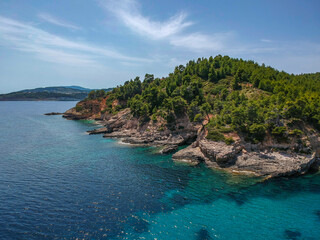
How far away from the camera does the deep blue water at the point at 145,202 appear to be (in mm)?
25562

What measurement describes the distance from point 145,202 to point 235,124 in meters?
31.4

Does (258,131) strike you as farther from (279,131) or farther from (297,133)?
(297,133)

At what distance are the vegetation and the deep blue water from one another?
13680 millimetres

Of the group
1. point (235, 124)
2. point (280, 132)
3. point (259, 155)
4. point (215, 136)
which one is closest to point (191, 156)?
point (215, 136)

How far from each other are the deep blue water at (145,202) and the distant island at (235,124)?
4.68 m

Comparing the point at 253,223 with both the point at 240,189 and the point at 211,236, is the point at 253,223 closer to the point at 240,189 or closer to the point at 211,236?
the point at 211,236

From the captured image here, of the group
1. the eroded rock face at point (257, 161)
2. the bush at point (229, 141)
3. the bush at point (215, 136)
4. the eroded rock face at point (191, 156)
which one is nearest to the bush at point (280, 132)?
the eroded rock face at point (257, 161)

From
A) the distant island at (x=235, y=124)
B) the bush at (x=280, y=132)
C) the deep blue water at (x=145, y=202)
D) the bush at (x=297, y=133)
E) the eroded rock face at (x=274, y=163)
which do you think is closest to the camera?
the deep blue water at (x=145, y=202)

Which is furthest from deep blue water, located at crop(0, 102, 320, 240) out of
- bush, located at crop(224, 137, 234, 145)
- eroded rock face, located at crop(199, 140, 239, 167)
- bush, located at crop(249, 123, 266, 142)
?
bush, located at crop(249, 123, 266, 142)

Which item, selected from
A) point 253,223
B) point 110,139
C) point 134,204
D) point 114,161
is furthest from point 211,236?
point 110,139

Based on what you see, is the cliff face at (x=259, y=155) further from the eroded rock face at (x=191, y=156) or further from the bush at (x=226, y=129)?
the bush at (x=226, y=129)

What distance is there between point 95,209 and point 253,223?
22.6 meters

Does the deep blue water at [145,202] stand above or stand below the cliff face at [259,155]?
below

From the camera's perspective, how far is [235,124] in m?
51.3
